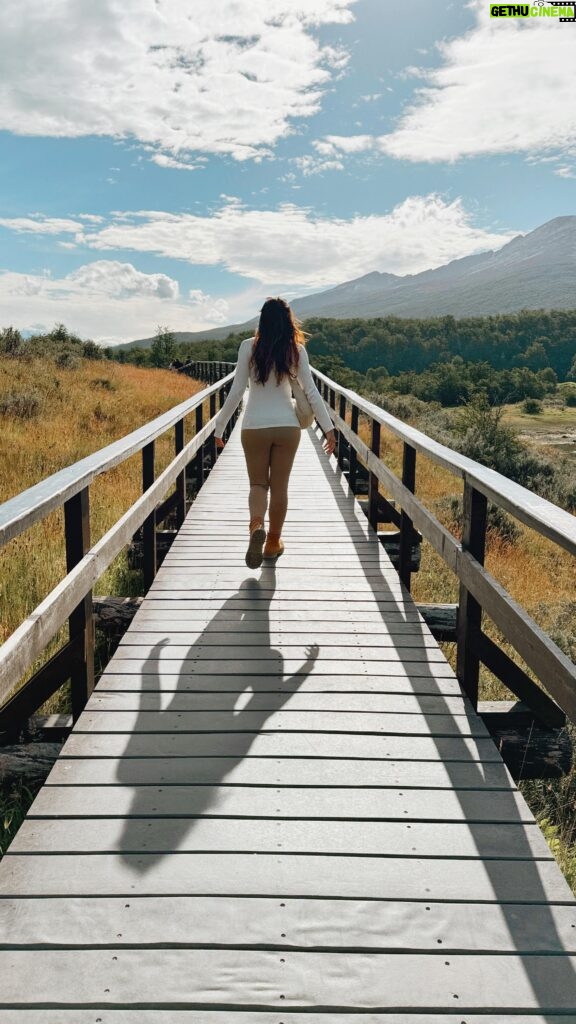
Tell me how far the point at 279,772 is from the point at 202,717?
1.78 ft

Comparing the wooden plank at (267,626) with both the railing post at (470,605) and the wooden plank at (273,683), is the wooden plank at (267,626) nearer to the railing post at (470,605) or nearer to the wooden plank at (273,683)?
the wooden plank at (273,683)

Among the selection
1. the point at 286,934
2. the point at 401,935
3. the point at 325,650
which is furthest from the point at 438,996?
the point at 325,650

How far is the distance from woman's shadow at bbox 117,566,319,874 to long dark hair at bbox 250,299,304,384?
4.66 ft

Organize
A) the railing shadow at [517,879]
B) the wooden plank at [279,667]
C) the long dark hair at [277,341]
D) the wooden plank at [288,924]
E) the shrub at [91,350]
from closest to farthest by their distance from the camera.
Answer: the railing shadow at [517,879], the wooden plank at [288,924], the wooden plank at [279,667], the long dark hair at [277,341], the shrub at [91,350]

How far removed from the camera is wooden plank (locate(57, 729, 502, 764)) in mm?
2938

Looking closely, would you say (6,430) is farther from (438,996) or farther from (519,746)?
(438,996)

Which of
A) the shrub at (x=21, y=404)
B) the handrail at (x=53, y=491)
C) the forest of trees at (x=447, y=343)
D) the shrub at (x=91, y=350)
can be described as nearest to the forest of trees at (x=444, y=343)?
the forest of trees at (x=447, y=343)

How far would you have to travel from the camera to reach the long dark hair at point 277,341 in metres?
4.85

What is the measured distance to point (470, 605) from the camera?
11.7 feet

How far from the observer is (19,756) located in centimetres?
350

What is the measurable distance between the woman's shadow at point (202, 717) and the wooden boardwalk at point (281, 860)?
1 centimetres

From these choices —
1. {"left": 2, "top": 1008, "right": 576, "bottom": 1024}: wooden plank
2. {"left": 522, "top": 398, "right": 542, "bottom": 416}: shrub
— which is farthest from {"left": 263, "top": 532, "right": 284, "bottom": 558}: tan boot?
{"left": 522, "top": 398, "right": 542, "bottom": 416}: shrub

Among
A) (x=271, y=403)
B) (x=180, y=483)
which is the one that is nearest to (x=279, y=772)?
(x=271, y=403)

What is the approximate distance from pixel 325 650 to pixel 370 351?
8787 cm
